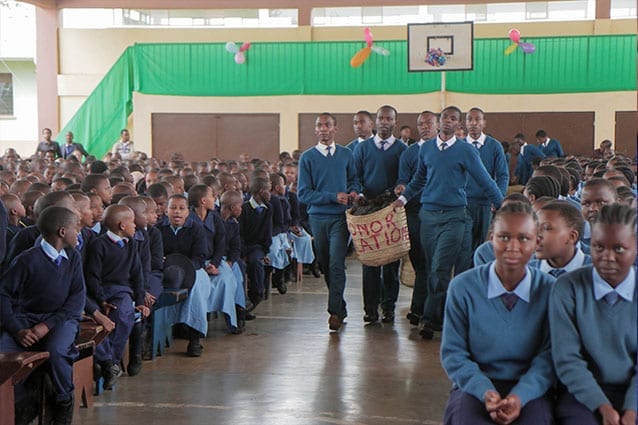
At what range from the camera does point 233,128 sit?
1903cm

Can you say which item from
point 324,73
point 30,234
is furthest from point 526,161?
point 30,234

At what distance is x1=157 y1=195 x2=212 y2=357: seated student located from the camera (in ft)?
20.4

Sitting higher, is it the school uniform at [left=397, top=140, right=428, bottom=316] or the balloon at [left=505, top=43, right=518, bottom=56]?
the balloon at [left=505, top=43, right=518, bottom=56]

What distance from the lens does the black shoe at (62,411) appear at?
172 inches

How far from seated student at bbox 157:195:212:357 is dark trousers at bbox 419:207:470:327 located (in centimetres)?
163

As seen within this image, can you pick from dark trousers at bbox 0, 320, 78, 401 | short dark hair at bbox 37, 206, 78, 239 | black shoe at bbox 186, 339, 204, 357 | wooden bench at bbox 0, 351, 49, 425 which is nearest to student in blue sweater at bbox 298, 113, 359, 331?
black shoe at bbox 186, 339, 204, 357

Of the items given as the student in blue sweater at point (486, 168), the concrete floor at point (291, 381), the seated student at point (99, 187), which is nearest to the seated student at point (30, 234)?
the concrete floor at point (291, 381)

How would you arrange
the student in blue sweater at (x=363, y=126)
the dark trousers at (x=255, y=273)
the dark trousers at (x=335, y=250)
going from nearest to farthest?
1. the dark trousers at (x=335, y=250)
2. the student in blue sweater at (x=363, y=126)
3. the dark trousers at (x=255, y=273)

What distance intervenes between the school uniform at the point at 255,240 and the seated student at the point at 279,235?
0.91ft

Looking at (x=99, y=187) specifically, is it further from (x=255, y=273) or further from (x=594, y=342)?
(x=594, y=342)

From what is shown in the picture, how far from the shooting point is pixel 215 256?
6.68 meters

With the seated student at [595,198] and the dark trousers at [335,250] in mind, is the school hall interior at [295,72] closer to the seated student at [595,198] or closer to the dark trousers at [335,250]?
the dark trousers at [335,250]

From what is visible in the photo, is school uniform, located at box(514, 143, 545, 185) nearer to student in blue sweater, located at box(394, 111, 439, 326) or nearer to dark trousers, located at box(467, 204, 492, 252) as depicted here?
dark trousers, located at box(467, 204, 492, 252)

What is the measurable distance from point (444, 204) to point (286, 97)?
12.4 meters
